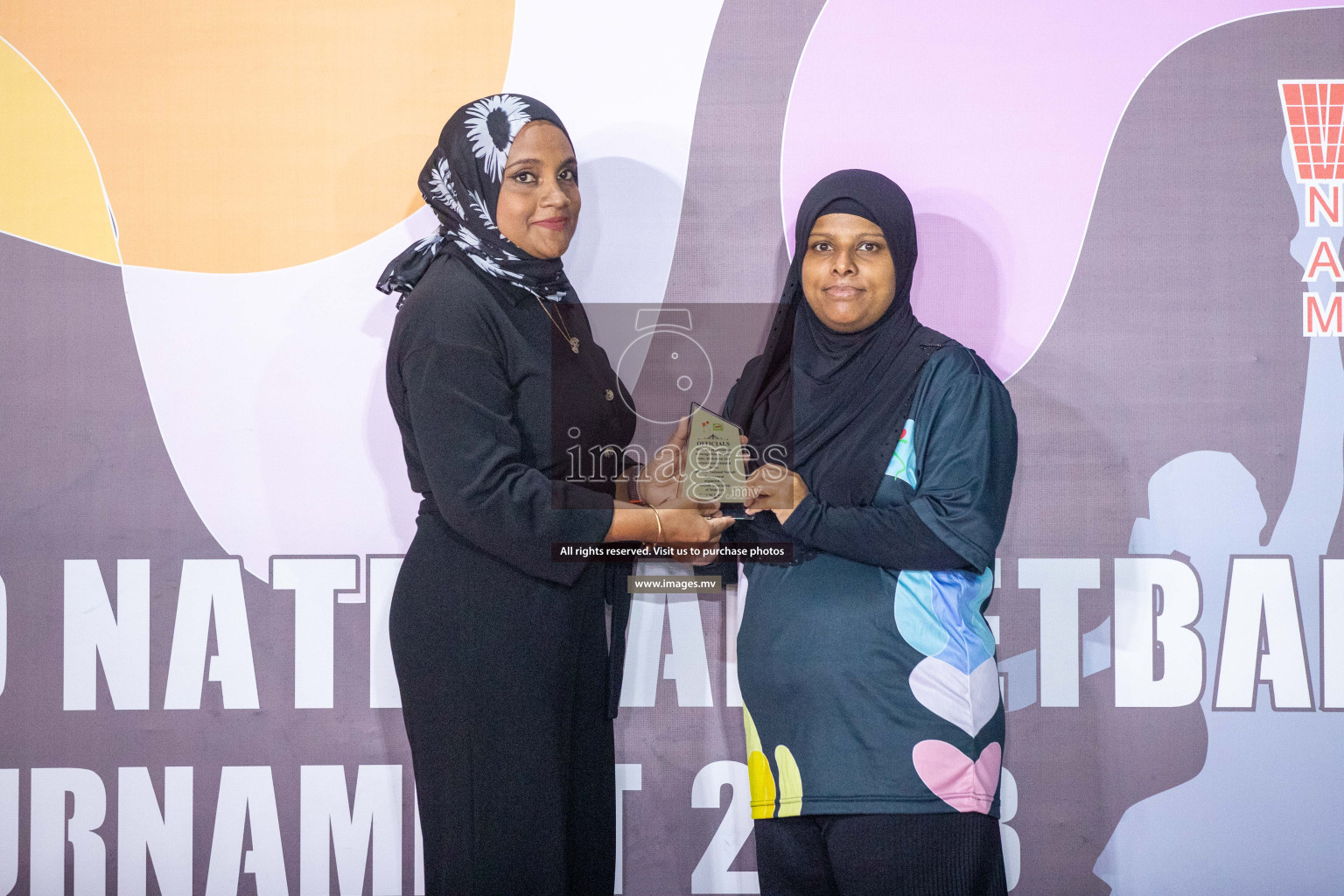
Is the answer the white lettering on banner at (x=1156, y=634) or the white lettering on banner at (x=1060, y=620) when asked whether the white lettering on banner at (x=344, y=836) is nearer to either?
the white lettering on banner at (x=1060, y=620)

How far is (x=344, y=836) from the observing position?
2.32 metres

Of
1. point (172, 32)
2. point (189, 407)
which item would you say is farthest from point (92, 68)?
point (189, 407)

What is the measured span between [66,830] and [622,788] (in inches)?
53.3

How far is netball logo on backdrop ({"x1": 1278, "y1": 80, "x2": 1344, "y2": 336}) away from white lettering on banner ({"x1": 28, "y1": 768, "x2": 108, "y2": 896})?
10.3 feet

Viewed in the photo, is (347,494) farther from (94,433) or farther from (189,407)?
(94,433)

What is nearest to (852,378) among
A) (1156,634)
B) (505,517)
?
(505,517)

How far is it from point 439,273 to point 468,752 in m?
0.91

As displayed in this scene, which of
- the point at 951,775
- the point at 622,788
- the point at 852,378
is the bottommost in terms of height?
the point at 622,788

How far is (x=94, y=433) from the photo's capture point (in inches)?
91.7

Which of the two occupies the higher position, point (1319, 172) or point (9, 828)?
point (1319, 172)

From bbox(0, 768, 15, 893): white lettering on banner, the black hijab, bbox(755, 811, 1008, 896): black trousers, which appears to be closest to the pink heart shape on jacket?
bbox(755, 811, 1008, 896): black trousers

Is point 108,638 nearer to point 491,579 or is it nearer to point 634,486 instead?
point 491,579

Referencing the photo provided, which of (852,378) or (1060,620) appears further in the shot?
(1060,620)

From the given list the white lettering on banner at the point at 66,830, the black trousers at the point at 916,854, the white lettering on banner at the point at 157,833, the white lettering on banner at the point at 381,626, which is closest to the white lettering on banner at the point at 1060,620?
the black trousers at the point at 916,854
